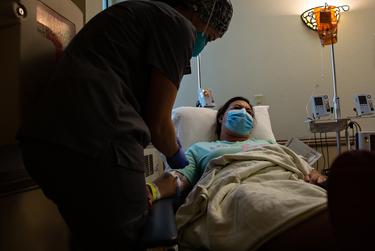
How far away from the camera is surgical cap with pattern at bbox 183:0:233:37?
94 centimetres

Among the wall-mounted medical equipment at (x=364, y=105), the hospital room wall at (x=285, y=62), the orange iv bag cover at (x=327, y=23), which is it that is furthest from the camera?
the hospital room wall at (x=285, y=62)

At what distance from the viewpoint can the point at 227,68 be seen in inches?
98.8

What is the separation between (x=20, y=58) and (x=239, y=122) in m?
1.12

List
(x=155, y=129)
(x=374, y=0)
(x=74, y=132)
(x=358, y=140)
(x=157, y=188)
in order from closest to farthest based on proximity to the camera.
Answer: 1. (x=74, y=132)
2. (x=155, y=129)
3. (x=157, y=188)
4. (x=358, y=140)
5. (x=374, y=0)

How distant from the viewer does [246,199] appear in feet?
2.78

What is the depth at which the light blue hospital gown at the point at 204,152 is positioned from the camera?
4.83ft

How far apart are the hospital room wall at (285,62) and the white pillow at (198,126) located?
581mm

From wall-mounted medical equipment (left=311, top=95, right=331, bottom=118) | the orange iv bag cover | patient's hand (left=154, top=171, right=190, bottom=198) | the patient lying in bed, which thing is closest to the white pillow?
the patient lying in bed

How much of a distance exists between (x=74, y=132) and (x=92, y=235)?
0.22 meters

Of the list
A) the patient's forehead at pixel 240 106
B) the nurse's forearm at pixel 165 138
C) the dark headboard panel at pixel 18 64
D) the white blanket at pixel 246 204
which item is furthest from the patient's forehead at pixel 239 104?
the dark headboard panel at pixel 18 64

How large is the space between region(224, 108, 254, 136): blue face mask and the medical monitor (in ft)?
3.32

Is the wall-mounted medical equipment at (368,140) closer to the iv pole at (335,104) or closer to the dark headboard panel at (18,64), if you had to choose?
the iv pole at (335,104)

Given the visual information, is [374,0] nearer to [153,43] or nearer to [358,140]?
[358,140]

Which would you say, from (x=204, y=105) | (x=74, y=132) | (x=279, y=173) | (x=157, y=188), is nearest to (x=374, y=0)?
(x=204, y=105)
